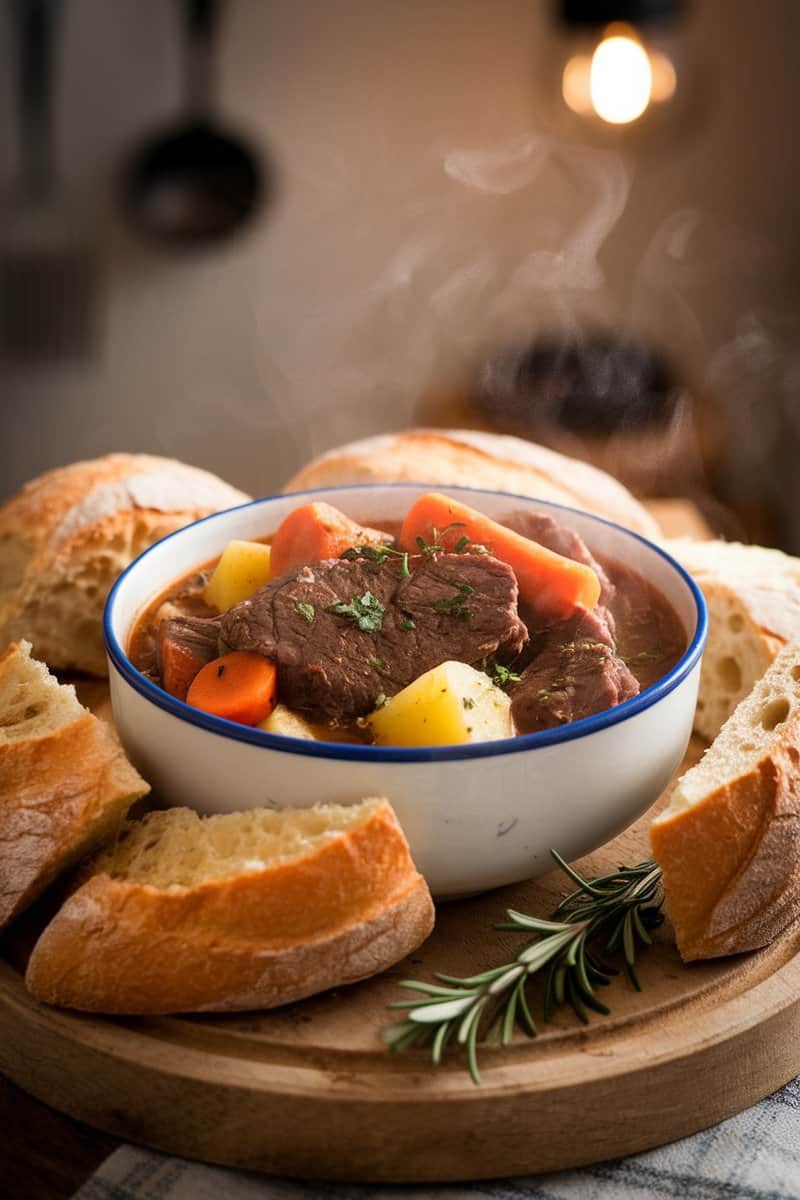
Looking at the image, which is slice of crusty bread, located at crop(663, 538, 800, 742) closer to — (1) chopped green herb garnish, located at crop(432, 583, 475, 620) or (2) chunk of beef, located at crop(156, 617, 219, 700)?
(1) chopped green herb garnish, located at crop(432, 583, 475, 620)

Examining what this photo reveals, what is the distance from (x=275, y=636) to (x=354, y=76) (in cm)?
490

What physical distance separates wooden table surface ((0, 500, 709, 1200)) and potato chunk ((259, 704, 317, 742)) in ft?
2.06

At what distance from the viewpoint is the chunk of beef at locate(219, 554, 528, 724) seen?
2.06 meters

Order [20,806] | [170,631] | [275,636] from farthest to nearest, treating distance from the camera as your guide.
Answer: [170,631] < [275,636] < [20,806]

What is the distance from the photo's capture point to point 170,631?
86.8 inches

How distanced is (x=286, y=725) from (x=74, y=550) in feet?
3.19

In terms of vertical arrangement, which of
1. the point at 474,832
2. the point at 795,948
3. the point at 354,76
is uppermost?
the point at 354,76

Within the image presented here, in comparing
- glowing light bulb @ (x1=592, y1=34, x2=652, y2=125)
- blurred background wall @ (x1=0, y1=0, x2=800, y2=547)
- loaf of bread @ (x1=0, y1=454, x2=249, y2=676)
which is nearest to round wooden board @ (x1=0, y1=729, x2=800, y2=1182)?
loaf of bread @ (x1=0, y1=454, x2=249, y2=676)

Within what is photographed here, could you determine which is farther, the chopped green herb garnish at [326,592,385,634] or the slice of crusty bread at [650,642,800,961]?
the chopped green herb garnish at [326,592,385,634]

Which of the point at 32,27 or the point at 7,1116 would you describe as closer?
the point at 7,1116

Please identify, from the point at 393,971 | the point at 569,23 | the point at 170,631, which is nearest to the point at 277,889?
the point at 393,971

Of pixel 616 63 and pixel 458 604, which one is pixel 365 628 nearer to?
pixel 458 604

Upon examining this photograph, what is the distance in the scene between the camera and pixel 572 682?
205 cm

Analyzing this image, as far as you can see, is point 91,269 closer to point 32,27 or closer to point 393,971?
point 32,27
